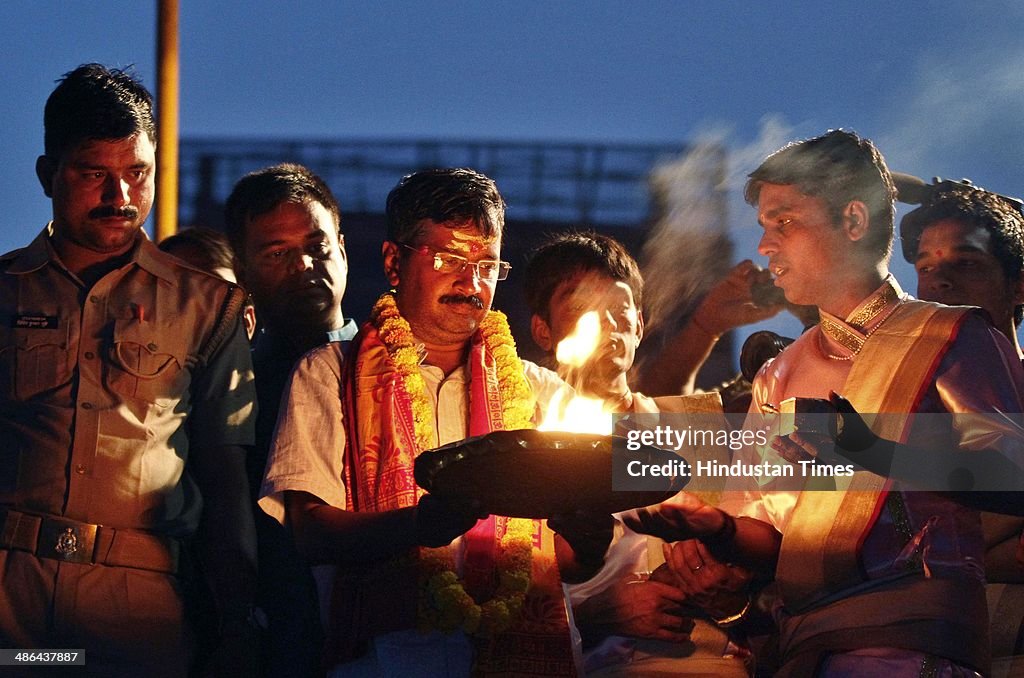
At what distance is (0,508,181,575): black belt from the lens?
3516mm

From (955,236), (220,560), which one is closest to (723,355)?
(955,236)

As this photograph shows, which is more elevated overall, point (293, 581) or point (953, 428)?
point (953, 428)

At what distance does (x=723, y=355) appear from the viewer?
555cm

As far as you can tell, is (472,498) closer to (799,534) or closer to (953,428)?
(799,534)

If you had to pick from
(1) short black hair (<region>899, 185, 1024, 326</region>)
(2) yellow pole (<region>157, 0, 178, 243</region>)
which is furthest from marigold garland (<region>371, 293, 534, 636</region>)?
(2) yellow pole (<region>157, 0, 178, 243</region>)

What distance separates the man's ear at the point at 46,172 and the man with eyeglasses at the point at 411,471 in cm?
97

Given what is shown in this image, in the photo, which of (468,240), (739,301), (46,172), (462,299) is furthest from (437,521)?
(739,301)

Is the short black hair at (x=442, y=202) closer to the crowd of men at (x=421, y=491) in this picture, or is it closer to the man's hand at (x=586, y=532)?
the crowd of men at (x=421, y=491)

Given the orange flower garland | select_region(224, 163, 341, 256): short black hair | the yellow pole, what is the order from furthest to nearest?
1. the yellow pole
2. select_region(224, 163, 341, 256): short black hair
3. the orange flower garland

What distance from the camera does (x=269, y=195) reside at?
4.74 meters

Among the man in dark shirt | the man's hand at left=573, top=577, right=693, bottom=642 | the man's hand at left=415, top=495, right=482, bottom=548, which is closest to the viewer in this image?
the man's hand at left=415, top=495, right=482, bottom=548

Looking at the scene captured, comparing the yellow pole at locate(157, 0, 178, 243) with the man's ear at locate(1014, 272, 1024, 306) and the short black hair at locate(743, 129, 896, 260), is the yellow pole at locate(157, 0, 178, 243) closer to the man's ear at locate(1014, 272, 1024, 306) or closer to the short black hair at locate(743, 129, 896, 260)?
the short black hair at locate(743, 129, 896, 260)

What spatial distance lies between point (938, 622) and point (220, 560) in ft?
6.40

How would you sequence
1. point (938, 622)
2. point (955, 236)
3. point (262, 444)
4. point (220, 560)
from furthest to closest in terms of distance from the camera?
point (955, 236) → point (262, 444) → point (220, 560) → point (938, 622)
